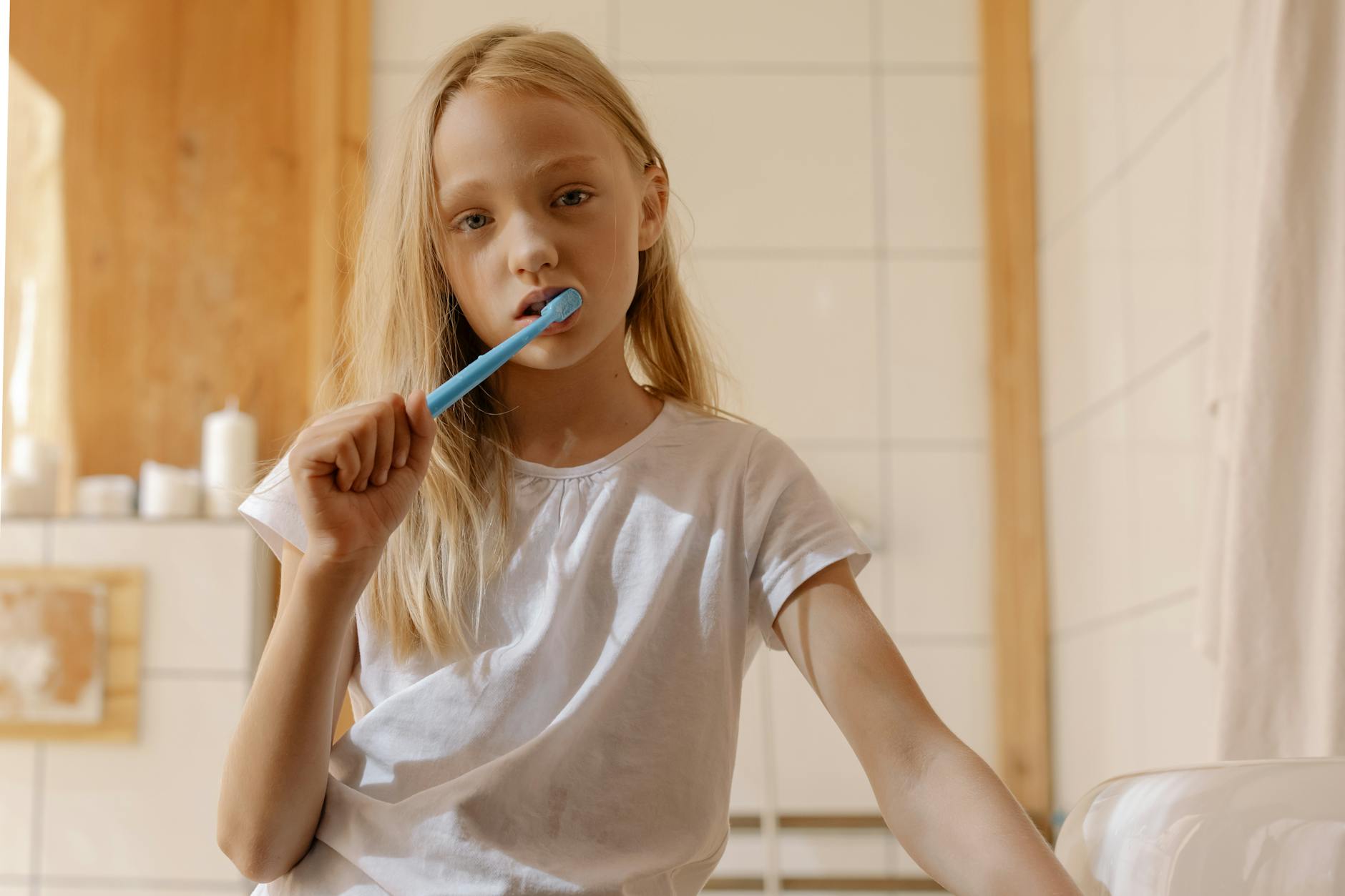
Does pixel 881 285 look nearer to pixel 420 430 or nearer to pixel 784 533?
pixel 784 533

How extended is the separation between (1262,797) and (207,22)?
2.09m

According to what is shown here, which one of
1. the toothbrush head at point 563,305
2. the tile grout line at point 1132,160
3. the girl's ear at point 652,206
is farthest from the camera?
the tile grout line at point 1132,160

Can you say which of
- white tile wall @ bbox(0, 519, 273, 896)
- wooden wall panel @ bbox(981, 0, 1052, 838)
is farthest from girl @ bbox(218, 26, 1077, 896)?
wooden wall panel @ bbox(981, 0, 1052, 838)

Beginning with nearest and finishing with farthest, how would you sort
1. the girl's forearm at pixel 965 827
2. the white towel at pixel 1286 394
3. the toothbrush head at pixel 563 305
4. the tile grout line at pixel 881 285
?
the girl's forearm at pixel 965 827 → the toothbrush head at pixel 563 305 → the white towel at pixel 1286 394 → the tile grout line at pixel 881 285

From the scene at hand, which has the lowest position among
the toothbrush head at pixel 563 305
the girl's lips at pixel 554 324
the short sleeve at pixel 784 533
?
the short sleeve at pixel 784 533

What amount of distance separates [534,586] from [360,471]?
0.14 meters

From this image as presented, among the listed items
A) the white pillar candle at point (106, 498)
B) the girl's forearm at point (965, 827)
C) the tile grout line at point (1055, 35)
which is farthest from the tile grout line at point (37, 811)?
the tile grout line at point (1055, 35)

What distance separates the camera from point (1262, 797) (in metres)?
0.50

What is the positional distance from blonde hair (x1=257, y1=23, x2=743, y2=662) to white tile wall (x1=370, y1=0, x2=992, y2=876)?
116 cm

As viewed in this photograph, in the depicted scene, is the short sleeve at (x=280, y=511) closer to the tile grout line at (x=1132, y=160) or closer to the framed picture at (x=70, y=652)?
the tile grout line at (x=1132, y=160)

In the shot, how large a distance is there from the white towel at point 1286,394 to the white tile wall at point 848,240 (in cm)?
92

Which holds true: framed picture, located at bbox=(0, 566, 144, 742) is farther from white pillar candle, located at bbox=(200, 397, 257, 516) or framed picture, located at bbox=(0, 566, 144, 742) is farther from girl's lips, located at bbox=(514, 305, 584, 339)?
girl's lips, located at bbox=(514, 305, 584, 339)

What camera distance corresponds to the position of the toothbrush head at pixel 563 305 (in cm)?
68

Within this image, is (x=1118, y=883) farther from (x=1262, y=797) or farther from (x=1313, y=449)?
(x=1313, y=449)
